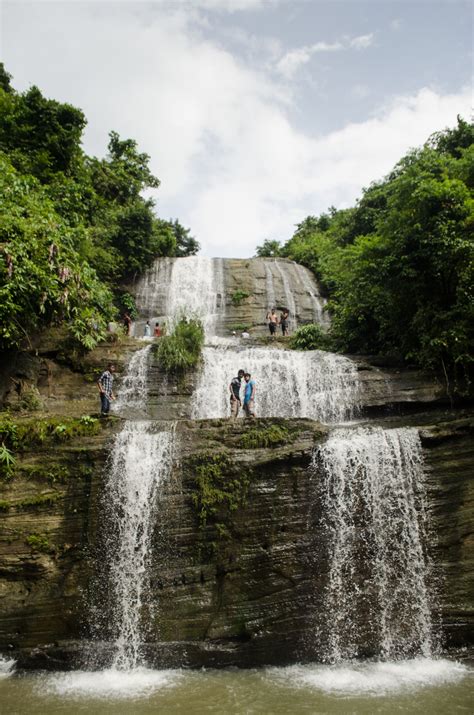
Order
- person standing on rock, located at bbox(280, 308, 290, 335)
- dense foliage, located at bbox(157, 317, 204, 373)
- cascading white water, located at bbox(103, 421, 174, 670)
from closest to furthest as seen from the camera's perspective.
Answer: cascading white water, located at bbox(103, 421, 174, 670), dense foliage, located at bbox(157, 317, 204, 373), person standing on rock, located at bbox(280, 308, 290, 335)

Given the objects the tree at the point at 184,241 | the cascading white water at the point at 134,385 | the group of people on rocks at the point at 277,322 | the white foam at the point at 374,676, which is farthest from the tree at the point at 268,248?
the white foam at the point at 374,676

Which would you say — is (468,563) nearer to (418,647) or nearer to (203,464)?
(418,647)

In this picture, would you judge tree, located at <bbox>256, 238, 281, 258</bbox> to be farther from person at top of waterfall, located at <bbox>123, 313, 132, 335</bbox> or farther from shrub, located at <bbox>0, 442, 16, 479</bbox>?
shrub, located at <bbox>0, 442, 16, 479</bbox>

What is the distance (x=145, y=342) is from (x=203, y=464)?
24.5 ft

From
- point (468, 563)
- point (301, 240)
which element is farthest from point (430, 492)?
point (301, 240)

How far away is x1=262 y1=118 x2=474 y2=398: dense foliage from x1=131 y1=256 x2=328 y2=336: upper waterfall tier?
6394mm

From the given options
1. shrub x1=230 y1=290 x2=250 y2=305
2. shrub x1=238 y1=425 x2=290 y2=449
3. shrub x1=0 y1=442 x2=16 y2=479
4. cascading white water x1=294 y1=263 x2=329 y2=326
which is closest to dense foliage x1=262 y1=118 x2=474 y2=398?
shrub x1=238 y1=425 x2=290 y2=449

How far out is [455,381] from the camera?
500 inches

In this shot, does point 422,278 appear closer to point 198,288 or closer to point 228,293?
point 228,293

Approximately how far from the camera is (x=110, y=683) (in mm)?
7727

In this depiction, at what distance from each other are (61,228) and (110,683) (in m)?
12.2

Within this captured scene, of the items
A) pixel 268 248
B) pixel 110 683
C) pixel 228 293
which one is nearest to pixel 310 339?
pixel 228 293

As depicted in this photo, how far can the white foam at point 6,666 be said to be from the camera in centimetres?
815

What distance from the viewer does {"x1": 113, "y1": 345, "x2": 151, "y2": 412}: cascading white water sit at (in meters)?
14.1
